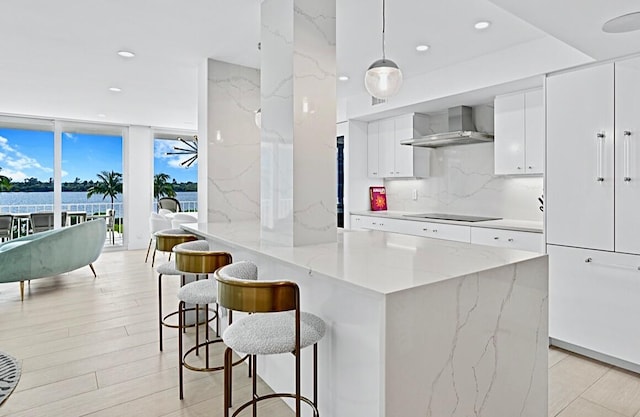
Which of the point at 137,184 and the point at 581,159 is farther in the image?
the point at 137,184

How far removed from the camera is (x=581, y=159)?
300cm

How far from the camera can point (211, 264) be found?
228 cm

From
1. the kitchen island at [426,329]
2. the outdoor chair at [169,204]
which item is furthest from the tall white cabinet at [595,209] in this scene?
the outdoor chair at [169,204]

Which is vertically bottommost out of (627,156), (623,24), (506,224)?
(506,224)

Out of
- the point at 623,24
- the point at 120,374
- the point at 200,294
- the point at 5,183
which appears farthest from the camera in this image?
the point at 5,183

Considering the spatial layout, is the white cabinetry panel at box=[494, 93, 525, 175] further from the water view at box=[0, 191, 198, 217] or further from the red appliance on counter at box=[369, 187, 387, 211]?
the water view at box=[0, 191, 198, 217]

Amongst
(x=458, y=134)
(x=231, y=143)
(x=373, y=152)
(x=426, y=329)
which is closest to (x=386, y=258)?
(x=426, y=329)

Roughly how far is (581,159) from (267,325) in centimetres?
273

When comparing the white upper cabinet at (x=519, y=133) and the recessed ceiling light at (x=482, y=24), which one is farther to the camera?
the white upper cabinet at (x=519, y=133)

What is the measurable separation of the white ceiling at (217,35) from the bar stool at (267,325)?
6.54ft

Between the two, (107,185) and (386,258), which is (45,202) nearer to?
(107,185)

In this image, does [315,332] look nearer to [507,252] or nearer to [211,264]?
[211,264]

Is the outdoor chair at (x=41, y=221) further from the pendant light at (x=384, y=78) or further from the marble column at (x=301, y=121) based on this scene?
the pendant light at (x=384, y=78)

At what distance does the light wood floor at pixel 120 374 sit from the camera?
87.8 inches
